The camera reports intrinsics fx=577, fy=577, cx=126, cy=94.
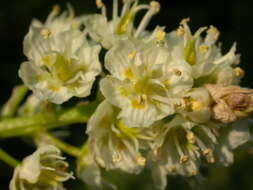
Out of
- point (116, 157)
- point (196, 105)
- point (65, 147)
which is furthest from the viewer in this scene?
point (65, 147)

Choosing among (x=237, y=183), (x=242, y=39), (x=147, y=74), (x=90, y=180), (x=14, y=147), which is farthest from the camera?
(x=242, y=39)

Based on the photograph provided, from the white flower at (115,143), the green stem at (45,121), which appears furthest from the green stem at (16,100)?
the white flower at (115,143)

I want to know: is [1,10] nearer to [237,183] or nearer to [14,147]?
[14,147]

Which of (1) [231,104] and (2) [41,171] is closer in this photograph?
(1) [231,104]

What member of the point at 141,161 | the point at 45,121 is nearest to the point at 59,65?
the point at 45,121

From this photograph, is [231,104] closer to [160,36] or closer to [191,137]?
[191,137]

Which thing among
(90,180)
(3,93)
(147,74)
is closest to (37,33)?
(147,74)
